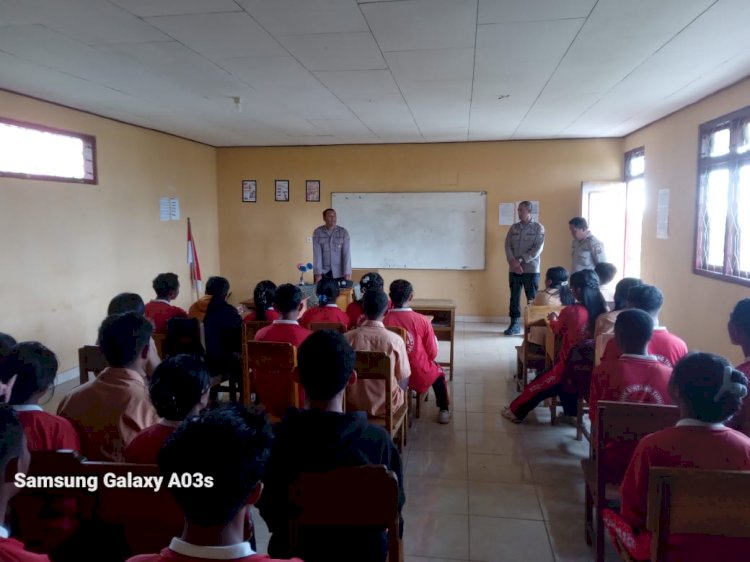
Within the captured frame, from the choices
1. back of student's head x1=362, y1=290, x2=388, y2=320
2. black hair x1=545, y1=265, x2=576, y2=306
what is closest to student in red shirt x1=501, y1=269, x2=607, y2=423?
black hair x1=545, y1=265, x2=576, y2=306

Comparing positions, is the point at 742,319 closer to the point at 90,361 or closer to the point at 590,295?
the point at 590,295

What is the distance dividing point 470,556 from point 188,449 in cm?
173

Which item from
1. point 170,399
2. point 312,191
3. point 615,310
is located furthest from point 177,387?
point 312,191

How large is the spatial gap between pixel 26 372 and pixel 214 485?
3.88 feet

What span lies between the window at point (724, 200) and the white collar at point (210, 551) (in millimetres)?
4133

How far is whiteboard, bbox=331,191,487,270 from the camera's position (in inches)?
286

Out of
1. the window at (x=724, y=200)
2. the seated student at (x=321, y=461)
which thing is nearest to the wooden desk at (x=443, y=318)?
the window at (x=724, y=200)

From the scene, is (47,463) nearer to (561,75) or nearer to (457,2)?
(457,2)

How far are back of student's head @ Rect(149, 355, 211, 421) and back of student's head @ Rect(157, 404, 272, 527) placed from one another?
710 millimetres

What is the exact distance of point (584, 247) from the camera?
20.1 feet

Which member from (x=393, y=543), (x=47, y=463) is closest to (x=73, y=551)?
(x=47, y=463)

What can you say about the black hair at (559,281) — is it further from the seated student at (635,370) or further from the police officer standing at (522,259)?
the seated student at (635,370)

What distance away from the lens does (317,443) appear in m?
1.43

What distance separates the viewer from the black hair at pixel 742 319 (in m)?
2.15
